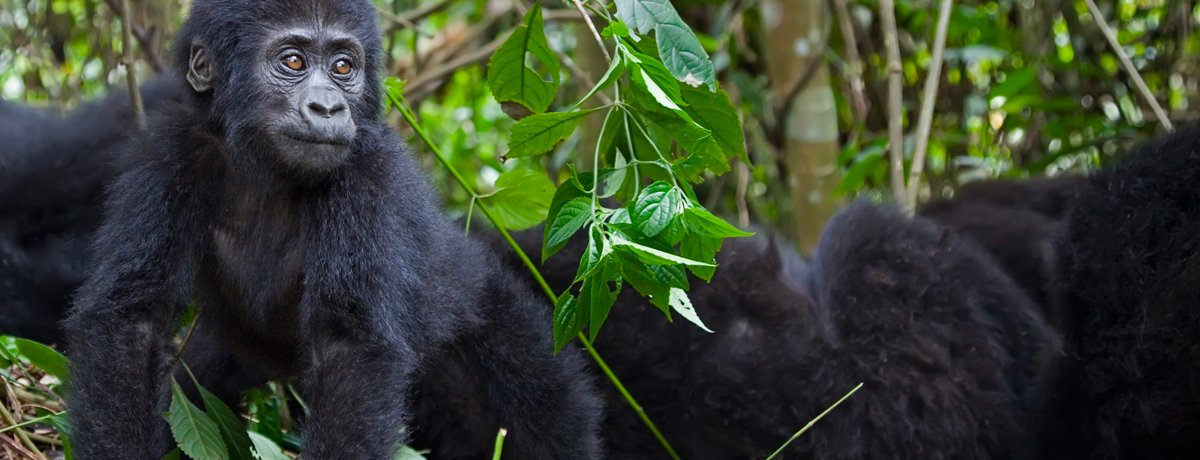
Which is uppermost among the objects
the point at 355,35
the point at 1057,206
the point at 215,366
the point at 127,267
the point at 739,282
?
the point at 355,35

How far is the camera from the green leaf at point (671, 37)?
1984 mm

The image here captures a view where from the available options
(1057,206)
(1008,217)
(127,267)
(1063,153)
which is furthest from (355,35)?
(1063,153)

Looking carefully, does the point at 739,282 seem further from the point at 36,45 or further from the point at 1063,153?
the point at 36,45

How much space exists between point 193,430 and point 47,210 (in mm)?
1726

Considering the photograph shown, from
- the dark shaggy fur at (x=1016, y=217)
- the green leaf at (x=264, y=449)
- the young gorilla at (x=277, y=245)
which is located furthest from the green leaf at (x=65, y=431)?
the dark shaggy fur at (x=1016, y=217)

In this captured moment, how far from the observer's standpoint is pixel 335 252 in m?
2.07

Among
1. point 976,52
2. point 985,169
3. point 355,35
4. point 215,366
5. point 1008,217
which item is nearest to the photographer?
point 355,35

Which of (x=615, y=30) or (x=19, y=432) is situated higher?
(x=615, y=30)

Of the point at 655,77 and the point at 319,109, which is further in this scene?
the point at 319,109

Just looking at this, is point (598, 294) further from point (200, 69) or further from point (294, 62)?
point (200, 69)

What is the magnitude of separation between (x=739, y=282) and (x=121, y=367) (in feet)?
5.64

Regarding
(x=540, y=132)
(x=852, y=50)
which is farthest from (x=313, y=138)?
(x=852, y=50)

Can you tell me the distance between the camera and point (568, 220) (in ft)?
6.55

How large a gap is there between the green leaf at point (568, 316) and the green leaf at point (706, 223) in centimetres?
30
